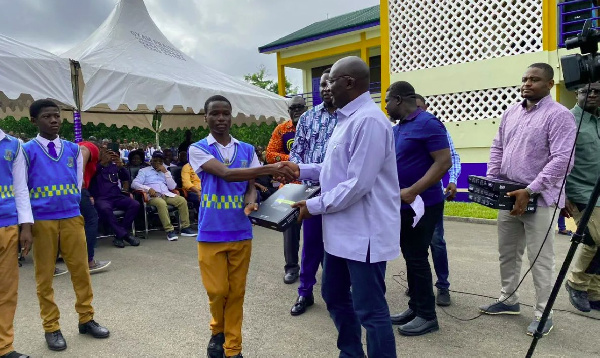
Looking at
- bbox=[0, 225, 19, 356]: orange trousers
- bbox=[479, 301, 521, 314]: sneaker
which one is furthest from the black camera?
bbox=[0, 225, 19, 356]: orange trousers

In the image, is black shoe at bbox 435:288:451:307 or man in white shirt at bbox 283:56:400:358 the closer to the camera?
man in white shirt at bbox 283:56:400:358

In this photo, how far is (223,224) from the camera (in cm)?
296

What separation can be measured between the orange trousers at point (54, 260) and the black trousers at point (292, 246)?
206 cm

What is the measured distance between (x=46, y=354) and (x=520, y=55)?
10.4 meters

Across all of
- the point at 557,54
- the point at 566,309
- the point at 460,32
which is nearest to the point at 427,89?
the point at 460,32

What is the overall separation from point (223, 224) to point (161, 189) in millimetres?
5640

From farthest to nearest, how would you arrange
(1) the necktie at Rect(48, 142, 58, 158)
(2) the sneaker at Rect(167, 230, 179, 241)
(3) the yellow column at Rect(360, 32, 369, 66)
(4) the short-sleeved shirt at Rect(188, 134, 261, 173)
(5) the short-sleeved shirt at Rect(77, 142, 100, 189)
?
(3) the yellow column at Rect(360, 32, 369, 66), (2) the sneaker at Rect(167, 230, 179, 241), (5) the short-sleeved shirt at Rect(77, 142, 100, 189), (1) the necktie at Rect(48, 142, 58, 158), (4) the short-sleeved shirt at Rect(188, 134, 261, 173)

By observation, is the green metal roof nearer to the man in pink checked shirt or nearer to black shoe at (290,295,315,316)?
the man in pink checked shirt

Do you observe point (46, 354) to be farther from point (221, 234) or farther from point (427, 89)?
point (427, 89)

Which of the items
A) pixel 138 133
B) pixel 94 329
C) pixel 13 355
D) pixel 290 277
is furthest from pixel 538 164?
pixel 138 133

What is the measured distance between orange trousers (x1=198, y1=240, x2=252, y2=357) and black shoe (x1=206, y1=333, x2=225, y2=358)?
0.13ft

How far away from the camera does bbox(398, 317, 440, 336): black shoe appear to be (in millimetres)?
3467

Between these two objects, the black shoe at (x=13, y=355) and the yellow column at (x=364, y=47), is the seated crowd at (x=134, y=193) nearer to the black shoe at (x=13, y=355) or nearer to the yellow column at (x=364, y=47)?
the black shoe at (x=13, y=355)

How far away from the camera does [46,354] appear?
131 inches
